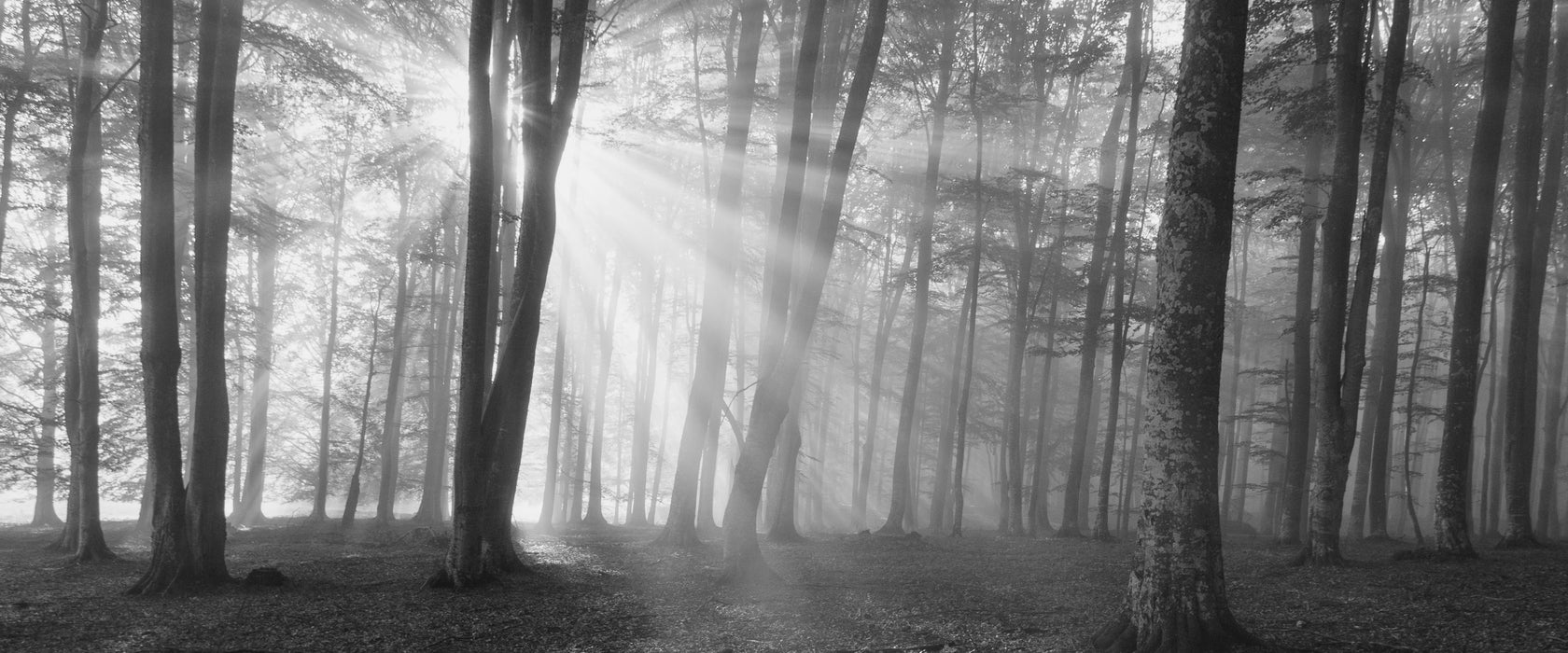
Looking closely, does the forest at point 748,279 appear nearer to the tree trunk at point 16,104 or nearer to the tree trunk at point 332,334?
the tree trunk at point 16,104

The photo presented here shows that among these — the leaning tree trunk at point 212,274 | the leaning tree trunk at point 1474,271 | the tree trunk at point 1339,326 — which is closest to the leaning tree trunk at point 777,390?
the leaning tree trunk at point 212,274

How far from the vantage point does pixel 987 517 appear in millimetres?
47219

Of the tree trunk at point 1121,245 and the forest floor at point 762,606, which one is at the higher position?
the tree trunk at point 1121,245


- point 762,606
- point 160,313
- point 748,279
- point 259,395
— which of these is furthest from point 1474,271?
point 259,395

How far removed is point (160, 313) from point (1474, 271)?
1647 centimetres

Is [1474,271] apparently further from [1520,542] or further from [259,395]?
[259,395]

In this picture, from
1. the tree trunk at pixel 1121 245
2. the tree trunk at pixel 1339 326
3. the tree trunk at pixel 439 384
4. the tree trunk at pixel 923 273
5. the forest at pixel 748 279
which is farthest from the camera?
the tree trunk at pixel 439 384

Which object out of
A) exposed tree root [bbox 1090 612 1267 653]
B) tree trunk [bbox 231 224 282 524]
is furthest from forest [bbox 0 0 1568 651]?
tree trunk [bbox 231 224 282 524]

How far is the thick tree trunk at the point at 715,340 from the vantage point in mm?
14430

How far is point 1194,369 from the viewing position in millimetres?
5539

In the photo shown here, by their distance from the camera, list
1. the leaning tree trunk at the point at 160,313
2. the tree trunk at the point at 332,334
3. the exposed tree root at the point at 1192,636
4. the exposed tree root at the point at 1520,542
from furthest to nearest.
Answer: the tree trunk at the point at 332,334
the exposed tree root at the point at 1520,542
the leaning tree trunk at the point at 160,313
the exposed tree root at the point at 1192,636

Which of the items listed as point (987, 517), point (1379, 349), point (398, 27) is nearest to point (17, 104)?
point (398, 27)

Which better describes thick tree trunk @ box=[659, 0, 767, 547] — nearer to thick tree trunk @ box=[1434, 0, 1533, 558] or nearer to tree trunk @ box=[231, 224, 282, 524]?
thick tree trunk @ box=[1434, 0, 1533, 558]

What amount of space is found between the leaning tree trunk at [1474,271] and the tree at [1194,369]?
25.2 ft
